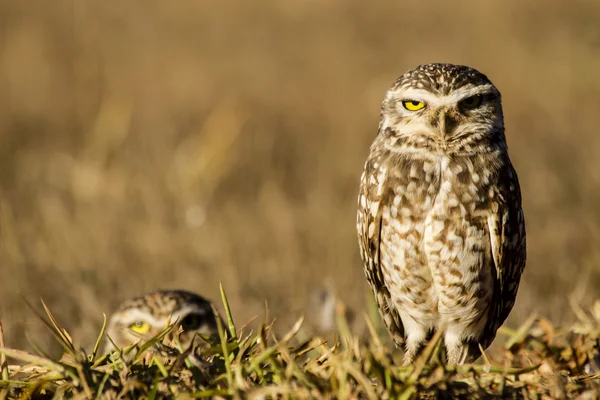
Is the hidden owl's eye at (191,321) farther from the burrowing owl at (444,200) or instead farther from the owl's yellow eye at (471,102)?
the owl's yellow eye at (471,102)

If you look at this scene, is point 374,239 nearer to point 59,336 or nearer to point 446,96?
point 446,96

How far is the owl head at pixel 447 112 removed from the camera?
3.32m

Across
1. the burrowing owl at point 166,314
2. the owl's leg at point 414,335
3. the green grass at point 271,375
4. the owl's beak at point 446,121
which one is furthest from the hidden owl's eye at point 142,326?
the owl's beak at point 446,121

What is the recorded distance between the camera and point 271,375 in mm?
2531

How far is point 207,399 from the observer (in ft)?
7.77

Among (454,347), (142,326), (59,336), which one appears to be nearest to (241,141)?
(142,326)

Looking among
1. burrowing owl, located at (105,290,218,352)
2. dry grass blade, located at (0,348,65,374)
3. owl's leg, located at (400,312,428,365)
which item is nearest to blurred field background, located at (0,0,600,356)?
burrowing owl, located at (105,290,218,352)

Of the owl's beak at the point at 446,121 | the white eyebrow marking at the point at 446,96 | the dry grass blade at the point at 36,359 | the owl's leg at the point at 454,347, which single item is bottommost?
the owl's leg at the point at 454,347

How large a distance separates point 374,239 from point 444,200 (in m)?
0.38

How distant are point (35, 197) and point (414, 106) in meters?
5.04

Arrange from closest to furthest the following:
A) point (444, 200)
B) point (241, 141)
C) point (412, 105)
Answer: point (444, 200), point (412, 105), point (241, 141)

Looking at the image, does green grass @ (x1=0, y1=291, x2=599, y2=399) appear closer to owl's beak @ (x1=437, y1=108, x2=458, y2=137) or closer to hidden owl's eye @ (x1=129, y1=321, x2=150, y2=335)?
owl's beak @ (x1=437, y1=108, x2=458, y2=137)

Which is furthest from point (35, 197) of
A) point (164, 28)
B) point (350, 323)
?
point (164, 28)

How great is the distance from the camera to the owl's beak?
129 inches
